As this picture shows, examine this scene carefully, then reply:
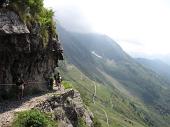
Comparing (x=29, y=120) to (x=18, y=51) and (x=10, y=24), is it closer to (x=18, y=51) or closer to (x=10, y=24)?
(x=10, y=24)

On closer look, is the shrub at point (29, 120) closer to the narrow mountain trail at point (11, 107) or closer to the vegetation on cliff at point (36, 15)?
the narrow mountain trail at point (11, 107)

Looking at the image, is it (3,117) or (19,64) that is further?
(19,64)

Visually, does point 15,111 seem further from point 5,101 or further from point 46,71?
point 46,71

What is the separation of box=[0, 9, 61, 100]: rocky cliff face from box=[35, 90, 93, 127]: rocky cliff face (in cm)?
649

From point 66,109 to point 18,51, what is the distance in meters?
11.9

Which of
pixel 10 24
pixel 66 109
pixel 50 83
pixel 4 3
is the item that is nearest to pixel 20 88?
pixel 66 109

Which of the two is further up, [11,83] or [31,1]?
[31,1]

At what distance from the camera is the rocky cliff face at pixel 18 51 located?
46.2 m

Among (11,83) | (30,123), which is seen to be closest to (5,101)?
(11,83)

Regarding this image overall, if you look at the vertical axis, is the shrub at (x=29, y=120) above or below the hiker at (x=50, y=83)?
above

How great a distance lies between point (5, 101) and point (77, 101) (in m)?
16.8

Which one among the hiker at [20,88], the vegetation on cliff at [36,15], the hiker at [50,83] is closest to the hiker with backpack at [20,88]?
the hiker at [20,88]

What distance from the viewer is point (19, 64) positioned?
5328 centimetres

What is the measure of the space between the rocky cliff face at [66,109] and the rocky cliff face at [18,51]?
6.49 m
